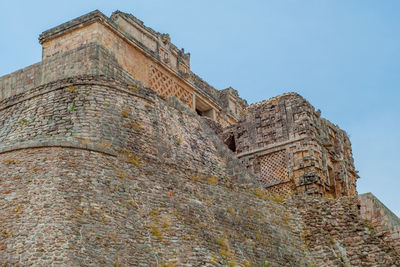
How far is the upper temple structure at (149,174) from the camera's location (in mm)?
11336

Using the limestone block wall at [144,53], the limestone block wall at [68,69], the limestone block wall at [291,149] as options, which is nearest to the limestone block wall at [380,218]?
the limestone block wall at [291,149]

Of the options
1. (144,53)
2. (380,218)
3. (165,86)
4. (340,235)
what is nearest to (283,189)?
(340,235)

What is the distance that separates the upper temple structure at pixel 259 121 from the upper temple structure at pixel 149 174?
0.04 m

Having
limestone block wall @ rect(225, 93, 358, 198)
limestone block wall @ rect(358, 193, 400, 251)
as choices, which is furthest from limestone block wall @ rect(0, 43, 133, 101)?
limestone block wall @ rect(358, 193, 400, 251)

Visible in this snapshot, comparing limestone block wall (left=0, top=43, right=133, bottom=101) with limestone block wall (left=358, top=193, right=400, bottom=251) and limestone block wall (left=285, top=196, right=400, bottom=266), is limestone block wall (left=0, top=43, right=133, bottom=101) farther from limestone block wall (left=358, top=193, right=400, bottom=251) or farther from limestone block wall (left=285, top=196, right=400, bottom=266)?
limestone block wall (left=358, top=193, right=400, bottom=251)

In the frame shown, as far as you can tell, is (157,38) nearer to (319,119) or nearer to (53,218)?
(319,119)

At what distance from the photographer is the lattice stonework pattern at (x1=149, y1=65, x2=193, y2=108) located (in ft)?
64.1

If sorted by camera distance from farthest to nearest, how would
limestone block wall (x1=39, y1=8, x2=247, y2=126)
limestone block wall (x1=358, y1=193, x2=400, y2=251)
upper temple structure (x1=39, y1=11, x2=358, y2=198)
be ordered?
upper temple structure (x1=39, y1=11, x2=358, y2=198), limestone block wall (x1=39, y1=8, x2=247, y2=126), limestone block wall (x1=358, y1=193, x2=400, y2=251)

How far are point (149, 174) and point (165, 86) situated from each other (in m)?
7.26

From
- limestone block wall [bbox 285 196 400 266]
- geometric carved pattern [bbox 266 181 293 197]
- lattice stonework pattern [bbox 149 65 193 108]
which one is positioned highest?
lattice stonework pattern [bbox 149 65 193 108]

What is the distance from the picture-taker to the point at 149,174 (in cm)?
1330

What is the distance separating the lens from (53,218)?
36.0 feet

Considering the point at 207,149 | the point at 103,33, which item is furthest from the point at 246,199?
the point at 103,33

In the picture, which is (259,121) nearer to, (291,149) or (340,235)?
(291,149)
